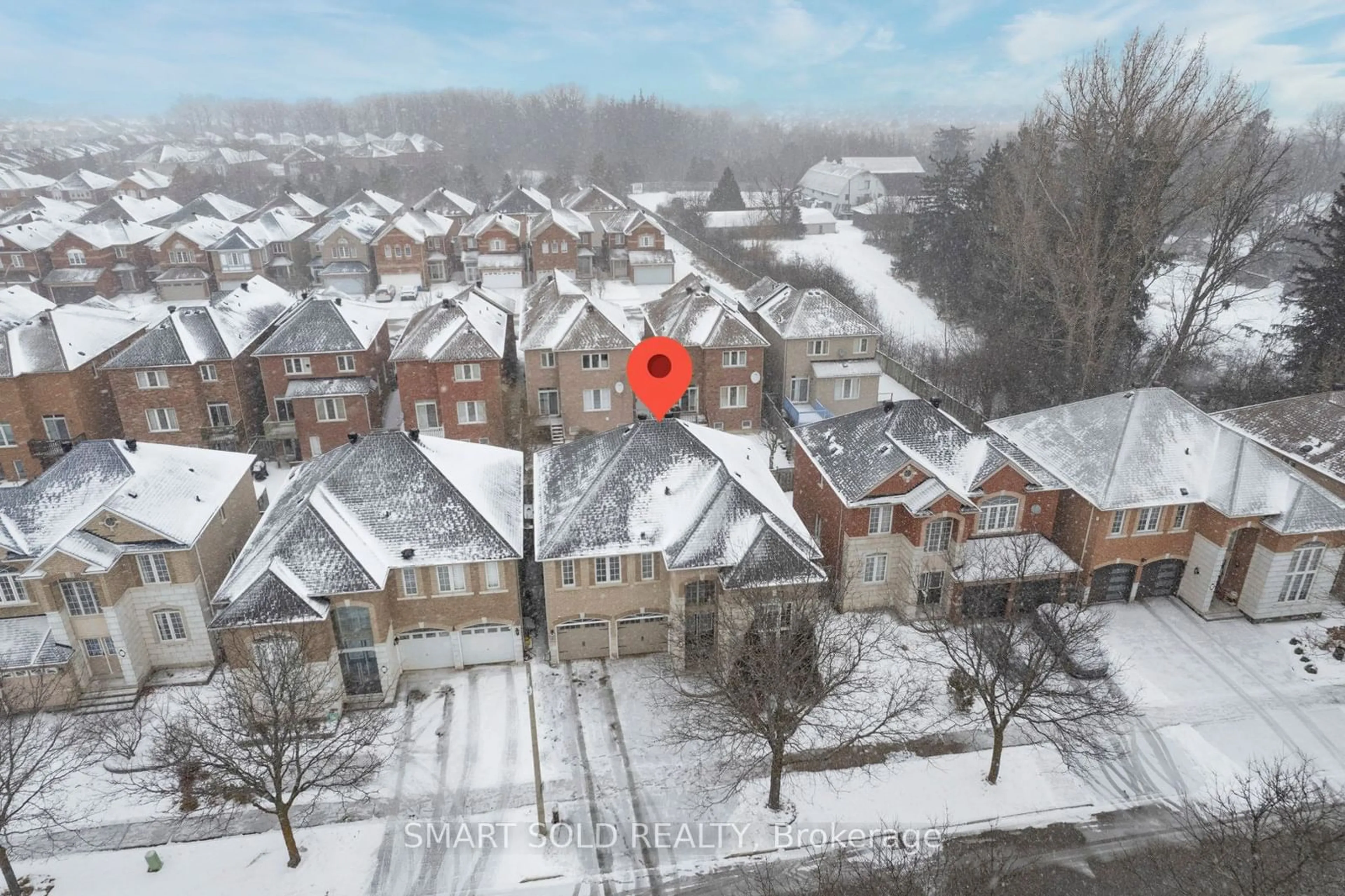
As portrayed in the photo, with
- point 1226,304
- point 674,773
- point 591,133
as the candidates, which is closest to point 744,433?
point 674,773

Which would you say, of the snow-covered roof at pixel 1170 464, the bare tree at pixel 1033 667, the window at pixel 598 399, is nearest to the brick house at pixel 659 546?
the bare tree at pixel 1033 667

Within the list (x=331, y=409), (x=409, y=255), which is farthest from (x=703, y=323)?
(x=409, y=255)

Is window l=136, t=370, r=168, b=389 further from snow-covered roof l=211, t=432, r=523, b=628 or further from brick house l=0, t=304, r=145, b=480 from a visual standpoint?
snow-covered roof l=211, t=432, r=523, b=628

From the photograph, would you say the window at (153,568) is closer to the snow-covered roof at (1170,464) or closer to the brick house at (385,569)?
the brick house at (385,569)

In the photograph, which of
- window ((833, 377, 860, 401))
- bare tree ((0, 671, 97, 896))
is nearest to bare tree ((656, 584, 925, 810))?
bare tree ((0, 671, 97, 896))

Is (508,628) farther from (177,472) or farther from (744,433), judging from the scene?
(744,433)

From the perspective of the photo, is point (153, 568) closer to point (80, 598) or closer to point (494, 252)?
point (80, 598)
